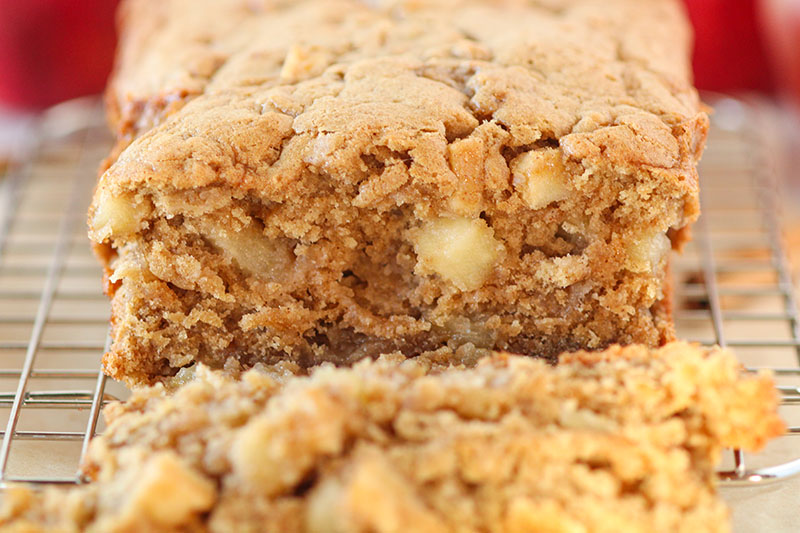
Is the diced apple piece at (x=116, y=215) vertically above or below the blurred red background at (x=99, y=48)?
below

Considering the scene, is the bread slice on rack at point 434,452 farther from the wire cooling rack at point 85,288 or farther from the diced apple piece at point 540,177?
the diced apple piece at point 540,177

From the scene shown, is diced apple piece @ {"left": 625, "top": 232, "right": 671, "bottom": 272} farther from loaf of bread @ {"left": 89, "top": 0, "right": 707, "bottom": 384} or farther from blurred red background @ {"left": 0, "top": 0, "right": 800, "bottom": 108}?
blurred red background @ {"left": 0, "top": 0, "right": 800, "bottom": 108}

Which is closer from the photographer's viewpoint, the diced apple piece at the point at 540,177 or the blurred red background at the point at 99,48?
the diced apple piece at the point at 540,177

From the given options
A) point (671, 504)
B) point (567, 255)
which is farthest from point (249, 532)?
point (567, 255)

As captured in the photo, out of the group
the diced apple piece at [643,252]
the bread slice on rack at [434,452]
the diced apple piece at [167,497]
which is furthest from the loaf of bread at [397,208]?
the diced apple piece at [167,497]

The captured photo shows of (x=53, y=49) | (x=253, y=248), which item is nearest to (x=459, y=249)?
(x=253, y=248)

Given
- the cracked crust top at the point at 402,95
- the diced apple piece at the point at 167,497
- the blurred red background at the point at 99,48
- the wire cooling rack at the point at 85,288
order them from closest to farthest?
the diced apple piece at the point at 167,497, the cracked crust top at the point at 402,95, the wire cooling rack at the point at 85,288, the blurred red background at the point at 99,48

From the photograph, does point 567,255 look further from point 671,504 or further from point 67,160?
point 67,160
